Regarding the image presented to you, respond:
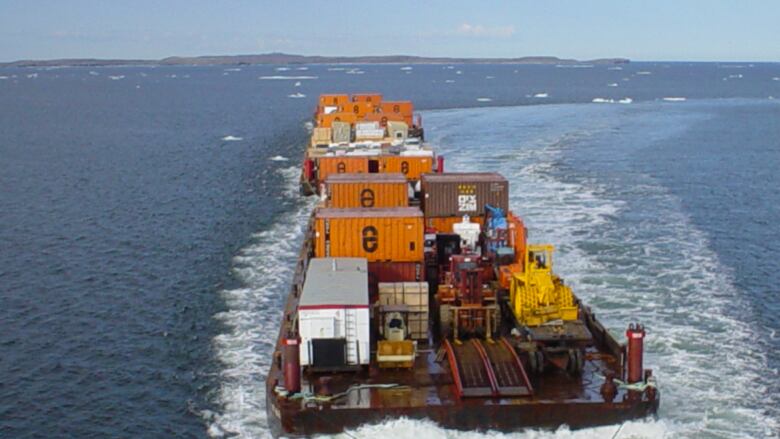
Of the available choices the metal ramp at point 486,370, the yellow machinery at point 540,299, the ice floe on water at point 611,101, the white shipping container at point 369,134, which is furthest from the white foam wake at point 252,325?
the ice floe on water at point 611,101

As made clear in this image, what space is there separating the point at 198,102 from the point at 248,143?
90.3m

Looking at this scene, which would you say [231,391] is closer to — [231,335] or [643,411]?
[231,335]

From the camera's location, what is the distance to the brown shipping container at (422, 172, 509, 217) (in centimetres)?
4206

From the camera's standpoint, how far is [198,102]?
186375 millimetres

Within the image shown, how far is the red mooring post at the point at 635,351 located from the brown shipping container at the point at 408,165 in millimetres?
33590

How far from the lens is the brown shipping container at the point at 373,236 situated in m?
33.4

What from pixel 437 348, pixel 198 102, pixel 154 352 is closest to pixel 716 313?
pixel 437 348

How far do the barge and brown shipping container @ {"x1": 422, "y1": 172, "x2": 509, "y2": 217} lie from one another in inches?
140

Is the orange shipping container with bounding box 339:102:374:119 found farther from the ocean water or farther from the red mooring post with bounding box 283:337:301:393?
the red mooring post with bounding box 283:337:301:393

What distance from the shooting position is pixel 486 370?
26.3 metres

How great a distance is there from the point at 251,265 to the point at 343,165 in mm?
15988

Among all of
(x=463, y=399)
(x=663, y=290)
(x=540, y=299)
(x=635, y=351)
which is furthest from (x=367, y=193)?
(x=635, y=351)

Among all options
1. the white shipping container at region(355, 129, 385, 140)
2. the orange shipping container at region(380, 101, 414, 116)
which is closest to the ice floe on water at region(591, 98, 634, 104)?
the orange shipping container at region(380, 101, 414, 116)

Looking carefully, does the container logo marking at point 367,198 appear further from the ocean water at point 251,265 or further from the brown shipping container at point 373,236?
the brown shipping container at point 373,236
